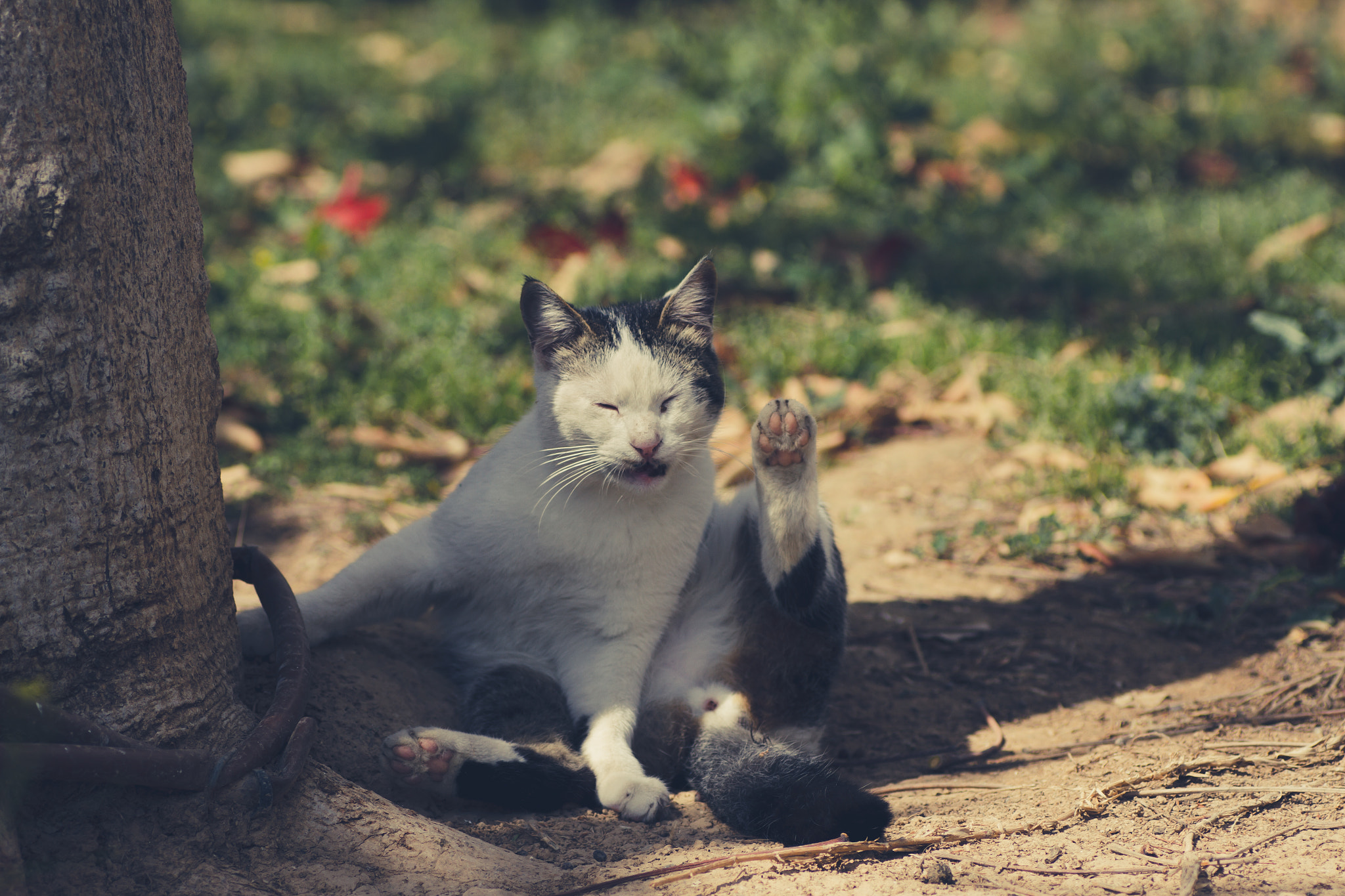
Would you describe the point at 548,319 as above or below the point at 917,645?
above

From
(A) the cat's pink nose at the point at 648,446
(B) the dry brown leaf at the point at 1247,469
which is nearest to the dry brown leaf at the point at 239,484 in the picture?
(A) the cat's pink nose at the point at 648,446

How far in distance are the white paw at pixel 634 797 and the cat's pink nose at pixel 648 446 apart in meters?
0.71

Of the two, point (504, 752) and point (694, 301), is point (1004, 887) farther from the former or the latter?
point (694, 301)

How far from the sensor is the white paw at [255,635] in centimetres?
238

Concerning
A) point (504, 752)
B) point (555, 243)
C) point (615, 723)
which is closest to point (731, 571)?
point (615, 723)

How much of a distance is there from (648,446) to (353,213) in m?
3.30

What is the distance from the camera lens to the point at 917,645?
3.07 metres

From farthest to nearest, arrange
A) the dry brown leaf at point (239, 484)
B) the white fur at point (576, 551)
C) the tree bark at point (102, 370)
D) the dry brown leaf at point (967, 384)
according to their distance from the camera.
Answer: the dry brown leaf at point (967, 384)
the dry brown leaf at point (239, 484)
the white fur at point (576, 551)
the tree bark at point (102, 370)

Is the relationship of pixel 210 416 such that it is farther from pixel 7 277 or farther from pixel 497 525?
pixel 497 525

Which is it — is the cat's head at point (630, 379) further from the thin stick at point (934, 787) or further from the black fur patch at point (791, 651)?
the thin stick at point (934, 787)

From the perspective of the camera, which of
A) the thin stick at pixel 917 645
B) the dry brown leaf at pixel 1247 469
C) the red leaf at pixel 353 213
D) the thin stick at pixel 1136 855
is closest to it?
the thin stick at pixel 1136 855

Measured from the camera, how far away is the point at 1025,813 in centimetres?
215

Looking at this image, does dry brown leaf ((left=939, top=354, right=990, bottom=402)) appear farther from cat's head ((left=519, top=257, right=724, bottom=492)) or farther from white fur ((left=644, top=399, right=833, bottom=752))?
cat's head ((left=519, top=257, right=724, bottom=492))

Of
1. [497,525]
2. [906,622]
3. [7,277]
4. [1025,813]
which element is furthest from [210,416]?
[906,622]
